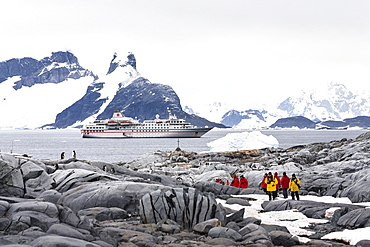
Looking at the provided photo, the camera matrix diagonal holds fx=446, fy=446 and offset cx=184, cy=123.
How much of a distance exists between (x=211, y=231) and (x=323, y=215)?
21.2ft

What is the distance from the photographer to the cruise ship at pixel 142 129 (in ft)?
492

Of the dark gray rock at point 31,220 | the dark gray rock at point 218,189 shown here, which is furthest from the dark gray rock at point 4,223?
the dark gray rock at point 218,189

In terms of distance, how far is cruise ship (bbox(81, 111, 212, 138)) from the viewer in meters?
150

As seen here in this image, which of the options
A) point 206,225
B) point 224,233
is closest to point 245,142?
point 206,225

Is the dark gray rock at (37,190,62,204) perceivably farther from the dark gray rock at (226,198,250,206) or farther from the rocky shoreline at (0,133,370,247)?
the dark gray rock at (226,198,250,206)

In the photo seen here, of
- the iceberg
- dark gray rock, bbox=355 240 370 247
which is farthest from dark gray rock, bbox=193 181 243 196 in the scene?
the iceberg

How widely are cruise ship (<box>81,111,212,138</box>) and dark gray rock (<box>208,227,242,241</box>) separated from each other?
445 ft

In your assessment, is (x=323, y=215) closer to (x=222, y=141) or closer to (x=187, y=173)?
(x=187, y=173)

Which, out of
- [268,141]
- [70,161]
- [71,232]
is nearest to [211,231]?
[71,232]

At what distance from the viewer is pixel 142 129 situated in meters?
154

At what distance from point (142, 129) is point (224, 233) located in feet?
466

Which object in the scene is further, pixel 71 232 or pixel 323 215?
pixel 323 215

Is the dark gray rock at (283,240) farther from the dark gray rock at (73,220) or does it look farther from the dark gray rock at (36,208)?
the dark gray rock at (36,208)

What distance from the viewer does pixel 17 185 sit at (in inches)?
660
